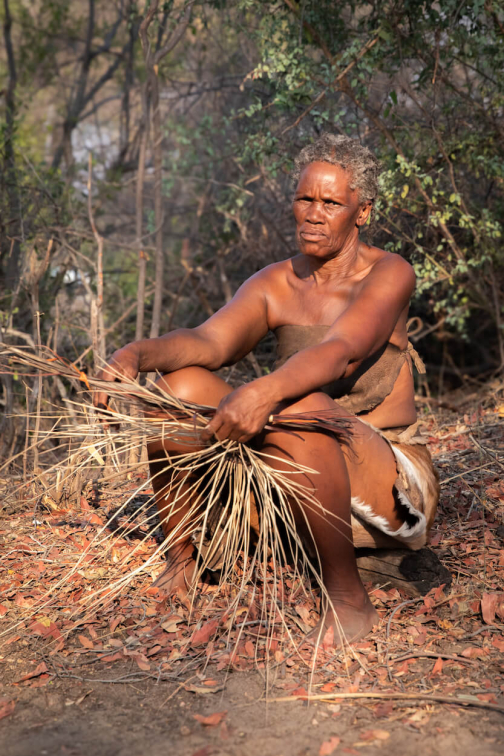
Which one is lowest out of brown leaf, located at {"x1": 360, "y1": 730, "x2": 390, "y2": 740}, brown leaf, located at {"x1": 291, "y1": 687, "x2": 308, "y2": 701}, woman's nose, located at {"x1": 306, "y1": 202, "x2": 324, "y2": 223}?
brown leaf, located at {"x1": 291, "y1": 687, "x2": 308, "y2": 701}

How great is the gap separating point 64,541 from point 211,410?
1196 millimetres

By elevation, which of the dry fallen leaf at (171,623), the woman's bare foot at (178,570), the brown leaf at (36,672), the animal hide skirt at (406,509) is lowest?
the brown leaf at (36,672)

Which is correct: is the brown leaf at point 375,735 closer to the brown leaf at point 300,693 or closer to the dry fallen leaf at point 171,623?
the brown leaf at point 300,693

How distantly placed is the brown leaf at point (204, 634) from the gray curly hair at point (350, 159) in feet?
4.51

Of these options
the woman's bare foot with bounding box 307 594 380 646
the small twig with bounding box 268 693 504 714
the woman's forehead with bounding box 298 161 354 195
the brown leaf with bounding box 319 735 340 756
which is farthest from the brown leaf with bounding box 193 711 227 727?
the woman's forehead with bounding box 298 161 354 195

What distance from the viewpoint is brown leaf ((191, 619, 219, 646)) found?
85.0 inches

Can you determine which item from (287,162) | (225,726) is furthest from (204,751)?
(287,162)

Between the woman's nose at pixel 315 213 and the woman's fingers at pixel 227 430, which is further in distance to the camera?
the woman's nose at pixel 315 213

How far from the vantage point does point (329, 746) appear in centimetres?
165

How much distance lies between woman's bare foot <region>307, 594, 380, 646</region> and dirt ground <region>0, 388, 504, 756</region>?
32mm

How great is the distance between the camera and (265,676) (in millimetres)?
1974

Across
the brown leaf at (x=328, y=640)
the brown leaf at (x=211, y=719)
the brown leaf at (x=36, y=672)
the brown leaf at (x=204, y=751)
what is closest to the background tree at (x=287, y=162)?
the brown leaf at (x=36, y=672)

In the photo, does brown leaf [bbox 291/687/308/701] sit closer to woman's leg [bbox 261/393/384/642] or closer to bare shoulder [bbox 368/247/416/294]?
woman's leg [bbox 261/393/384/642]

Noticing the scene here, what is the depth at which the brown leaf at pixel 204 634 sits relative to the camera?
216 cm
